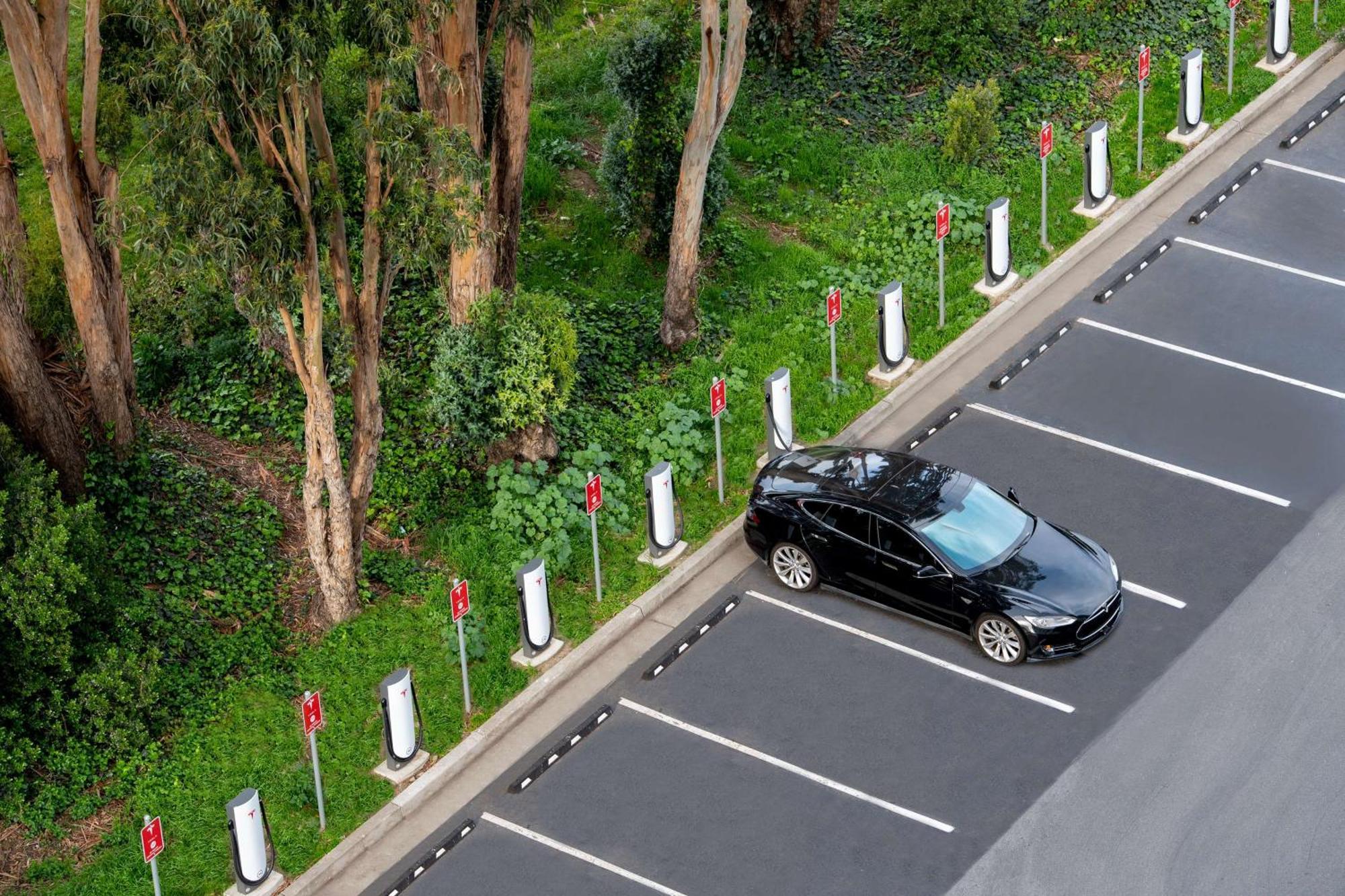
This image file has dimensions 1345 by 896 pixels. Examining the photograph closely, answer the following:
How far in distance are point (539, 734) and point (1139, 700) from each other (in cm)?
564

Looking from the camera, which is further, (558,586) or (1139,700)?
(558,586)

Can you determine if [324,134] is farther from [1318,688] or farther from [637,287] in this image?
[1318,688]

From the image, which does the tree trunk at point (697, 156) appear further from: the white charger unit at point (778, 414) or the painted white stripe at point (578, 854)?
the painted white stripe at point (578, 854)

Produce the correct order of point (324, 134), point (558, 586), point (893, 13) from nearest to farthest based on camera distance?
1. point (324, 134)
2. point (558, 586)
3. point (893, 13)

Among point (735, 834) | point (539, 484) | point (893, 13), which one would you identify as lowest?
point (735, 834)

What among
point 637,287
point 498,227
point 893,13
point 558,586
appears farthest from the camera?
point 893,13

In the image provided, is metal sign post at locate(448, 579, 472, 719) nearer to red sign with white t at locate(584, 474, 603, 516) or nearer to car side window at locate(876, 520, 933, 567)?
red sign with white t at locate(584, 474, 603, 516)

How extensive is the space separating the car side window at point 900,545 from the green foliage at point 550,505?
3.14 metres

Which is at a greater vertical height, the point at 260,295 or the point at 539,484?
the point at 260,295

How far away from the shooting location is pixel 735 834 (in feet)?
→ 56.5

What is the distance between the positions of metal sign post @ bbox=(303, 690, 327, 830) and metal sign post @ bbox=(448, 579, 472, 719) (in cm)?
138

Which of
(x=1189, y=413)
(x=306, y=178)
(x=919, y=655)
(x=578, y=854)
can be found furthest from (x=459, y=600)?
(x=1189, y=413)

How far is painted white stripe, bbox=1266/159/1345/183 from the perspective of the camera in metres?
25.4

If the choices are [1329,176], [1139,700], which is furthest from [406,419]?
[1329,176]
